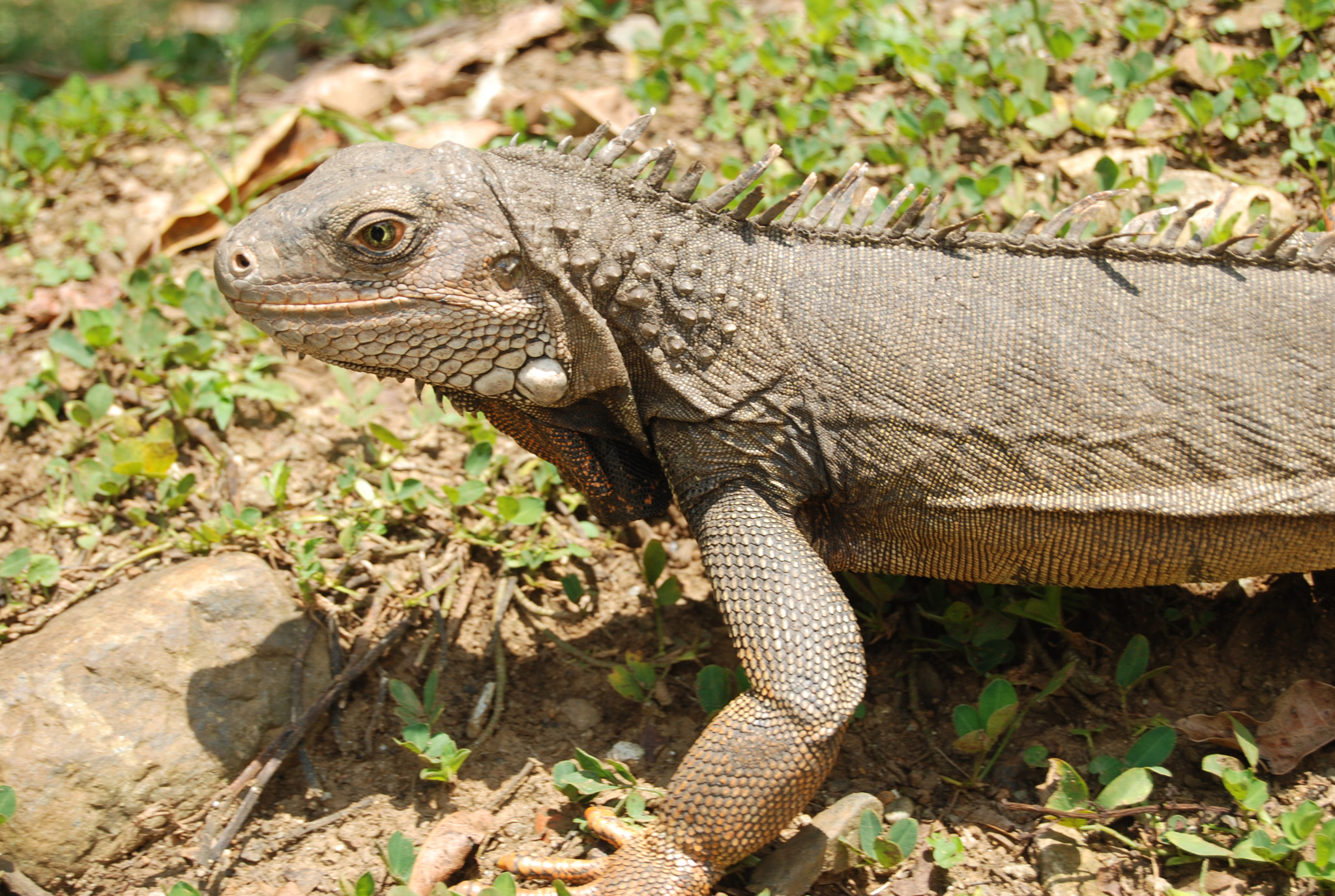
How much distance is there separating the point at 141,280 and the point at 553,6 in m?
3.12

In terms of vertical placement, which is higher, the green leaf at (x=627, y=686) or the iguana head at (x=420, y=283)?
the iguana head at (x=420, y=283)

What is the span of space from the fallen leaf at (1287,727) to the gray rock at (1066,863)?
0.53 m

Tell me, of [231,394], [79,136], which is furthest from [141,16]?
[231,394]

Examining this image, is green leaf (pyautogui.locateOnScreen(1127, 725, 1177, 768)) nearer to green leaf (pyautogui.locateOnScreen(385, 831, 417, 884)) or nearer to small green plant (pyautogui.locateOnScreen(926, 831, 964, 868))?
small green plant (pyautogui.locateOnScreen(926, 831, 964, 868))

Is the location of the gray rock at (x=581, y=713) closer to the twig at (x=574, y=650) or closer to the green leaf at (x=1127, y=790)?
the twig at (x=574, y=650)

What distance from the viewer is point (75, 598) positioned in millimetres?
3812

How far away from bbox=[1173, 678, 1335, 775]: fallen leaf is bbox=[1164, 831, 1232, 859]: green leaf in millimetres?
367

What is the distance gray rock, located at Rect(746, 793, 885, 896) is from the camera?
10.0ft

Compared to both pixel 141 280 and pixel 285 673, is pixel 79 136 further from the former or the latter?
pixel 285 673

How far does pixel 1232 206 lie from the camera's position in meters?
4.51

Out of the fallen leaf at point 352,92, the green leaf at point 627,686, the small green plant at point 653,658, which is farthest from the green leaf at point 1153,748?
the fallen leaf at point 352,92

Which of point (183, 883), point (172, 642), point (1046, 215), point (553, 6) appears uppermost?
point (553, 6)

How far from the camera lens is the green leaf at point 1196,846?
305 centimetres

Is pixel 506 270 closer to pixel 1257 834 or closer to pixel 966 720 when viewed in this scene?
pixel 966 720
